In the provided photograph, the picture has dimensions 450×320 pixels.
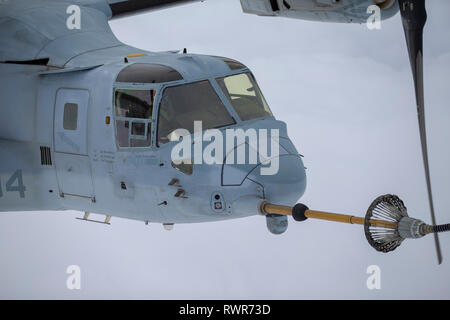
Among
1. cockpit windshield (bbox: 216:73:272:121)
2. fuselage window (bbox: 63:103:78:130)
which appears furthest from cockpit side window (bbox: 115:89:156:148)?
cockpit windshield (bbox: 216:73:272:121)

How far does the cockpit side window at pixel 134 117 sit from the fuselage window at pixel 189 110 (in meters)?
0.18

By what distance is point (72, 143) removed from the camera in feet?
39.1

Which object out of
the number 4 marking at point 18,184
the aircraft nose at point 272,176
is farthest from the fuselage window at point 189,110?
the number 4 marking at point 18,184

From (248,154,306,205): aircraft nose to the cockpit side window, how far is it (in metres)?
1.59

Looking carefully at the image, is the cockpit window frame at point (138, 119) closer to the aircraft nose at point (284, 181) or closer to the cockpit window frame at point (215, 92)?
the cockpit window frame at point (215, 92)

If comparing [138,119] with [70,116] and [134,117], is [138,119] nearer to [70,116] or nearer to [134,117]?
[134,117]

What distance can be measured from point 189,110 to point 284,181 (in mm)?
1566

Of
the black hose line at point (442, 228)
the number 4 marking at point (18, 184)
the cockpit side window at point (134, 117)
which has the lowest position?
the black hose line at point (442, 228)

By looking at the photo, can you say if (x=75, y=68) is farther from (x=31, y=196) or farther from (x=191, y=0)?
(x=191, y=0)

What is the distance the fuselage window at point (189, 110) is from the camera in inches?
438

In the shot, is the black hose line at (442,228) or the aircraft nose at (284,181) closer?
the black hose line at (442,228)

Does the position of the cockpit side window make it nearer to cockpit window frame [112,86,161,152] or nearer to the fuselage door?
cockpit window frame [112,86,161,152]

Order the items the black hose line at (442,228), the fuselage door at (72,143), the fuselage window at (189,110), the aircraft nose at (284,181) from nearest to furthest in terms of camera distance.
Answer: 1. the black hose line at (442,228)
2. the aircraft nose at (284,181)
3. the fuselage window at (189,110)
4. the fuselage door at (72,143)

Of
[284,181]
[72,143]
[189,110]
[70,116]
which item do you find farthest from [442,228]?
[70,116]
